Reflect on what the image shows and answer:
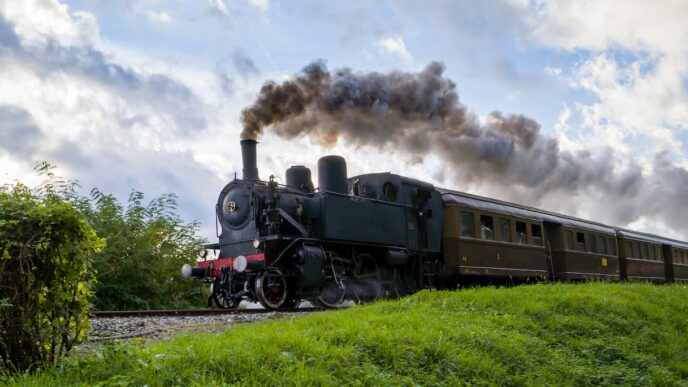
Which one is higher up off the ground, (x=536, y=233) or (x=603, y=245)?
(x=536, y=233)

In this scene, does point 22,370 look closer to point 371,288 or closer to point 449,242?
point 371,288

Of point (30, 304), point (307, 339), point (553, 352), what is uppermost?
point (30, 304)

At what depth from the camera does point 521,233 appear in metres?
15.5

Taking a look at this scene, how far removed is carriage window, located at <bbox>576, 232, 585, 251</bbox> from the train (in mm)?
2512

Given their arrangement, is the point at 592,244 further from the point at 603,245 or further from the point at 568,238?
the point at 568,238

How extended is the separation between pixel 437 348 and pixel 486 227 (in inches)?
358

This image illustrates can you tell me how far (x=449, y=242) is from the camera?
1334 cm

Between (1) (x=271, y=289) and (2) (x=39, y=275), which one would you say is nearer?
(2) (x=39, y=275)

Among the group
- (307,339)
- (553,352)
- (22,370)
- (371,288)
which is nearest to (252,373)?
(307,339)

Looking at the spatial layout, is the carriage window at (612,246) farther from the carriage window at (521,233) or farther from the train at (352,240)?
the carriage window at (521,233)

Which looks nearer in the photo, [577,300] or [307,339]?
[307,339]

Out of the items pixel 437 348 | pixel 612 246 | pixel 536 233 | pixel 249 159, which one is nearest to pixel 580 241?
pixel 612 246

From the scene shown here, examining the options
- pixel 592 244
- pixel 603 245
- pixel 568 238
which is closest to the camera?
pixel 568 238

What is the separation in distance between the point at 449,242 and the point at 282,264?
4248mm
